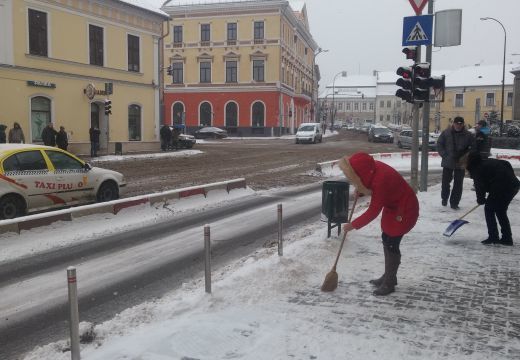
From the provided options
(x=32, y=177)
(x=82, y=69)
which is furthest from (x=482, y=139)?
(x=82, y=69)

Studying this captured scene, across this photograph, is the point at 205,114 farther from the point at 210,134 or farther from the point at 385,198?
the point at 385,198

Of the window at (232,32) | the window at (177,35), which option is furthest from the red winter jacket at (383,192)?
the window at (177,35)

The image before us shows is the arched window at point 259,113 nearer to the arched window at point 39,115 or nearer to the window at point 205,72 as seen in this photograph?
the window at point 205,72

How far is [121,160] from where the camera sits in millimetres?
24312

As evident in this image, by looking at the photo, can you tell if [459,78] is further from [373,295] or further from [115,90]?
[373,295]

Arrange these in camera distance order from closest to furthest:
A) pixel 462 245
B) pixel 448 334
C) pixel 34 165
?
pixel 448 334, pixel 462 245, pixel 34 165

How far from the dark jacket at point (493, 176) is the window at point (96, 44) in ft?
80.0

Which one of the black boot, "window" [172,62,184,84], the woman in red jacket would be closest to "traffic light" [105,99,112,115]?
the woman in red jacket

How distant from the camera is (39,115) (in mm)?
24922

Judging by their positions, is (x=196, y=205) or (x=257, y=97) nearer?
(x=196, y=205)

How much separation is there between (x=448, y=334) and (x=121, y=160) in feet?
70.7

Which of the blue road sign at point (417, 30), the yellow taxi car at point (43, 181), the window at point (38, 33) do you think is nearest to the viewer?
the yellow taxi car at point (43, 181)

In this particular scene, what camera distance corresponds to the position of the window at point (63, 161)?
Result: 1034cm

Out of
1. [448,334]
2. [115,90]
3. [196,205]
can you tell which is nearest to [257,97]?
[115,90]
